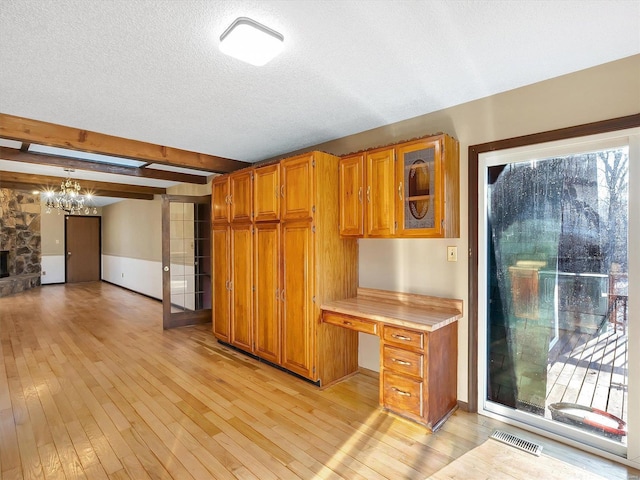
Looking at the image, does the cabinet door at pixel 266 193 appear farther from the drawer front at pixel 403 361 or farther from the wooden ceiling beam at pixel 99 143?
the drawer front at pixel 403 361

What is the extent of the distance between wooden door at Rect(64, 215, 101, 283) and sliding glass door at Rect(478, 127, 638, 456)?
11472 millimetres

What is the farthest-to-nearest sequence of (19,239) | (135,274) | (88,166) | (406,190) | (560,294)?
1. (19,239)
2. (135,274)
3. (88,166)
4. (406,190)
5. (560,294)

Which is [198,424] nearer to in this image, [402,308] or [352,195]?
[402,308]

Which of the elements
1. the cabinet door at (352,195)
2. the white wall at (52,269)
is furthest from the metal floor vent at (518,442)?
the white wall at (52,269)

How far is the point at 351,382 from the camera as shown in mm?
3305

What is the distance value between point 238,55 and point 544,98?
82.4 inches

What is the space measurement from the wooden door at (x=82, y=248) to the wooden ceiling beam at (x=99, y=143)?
817cm

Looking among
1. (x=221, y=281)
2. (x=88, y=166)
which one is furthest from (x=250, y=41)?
(x=88, y=166)

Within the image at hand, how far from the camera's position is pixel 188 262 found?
5773 mm

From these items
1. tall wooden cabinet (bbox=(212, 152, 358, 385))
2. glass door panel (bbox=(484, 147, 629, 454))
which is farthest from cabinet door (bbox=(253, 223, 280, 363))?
glass door panel (bbox=(484, 147, 629, 454))

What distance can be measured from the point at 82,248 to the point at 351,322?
1063 cm

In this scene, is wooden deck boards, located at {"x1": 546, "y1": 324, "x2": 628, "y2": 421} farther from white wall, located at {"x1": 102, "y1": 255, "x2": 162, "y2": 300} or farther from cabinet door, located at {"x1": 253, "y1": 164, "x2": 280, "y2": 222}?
white wall, located at {"x1": 102, "y1": 255, "x2": 162, "y2": 300}

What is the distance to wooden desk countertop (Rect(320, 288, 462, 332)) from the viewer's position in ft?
8.30

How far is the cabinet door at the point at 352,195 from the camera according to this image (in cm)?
306
